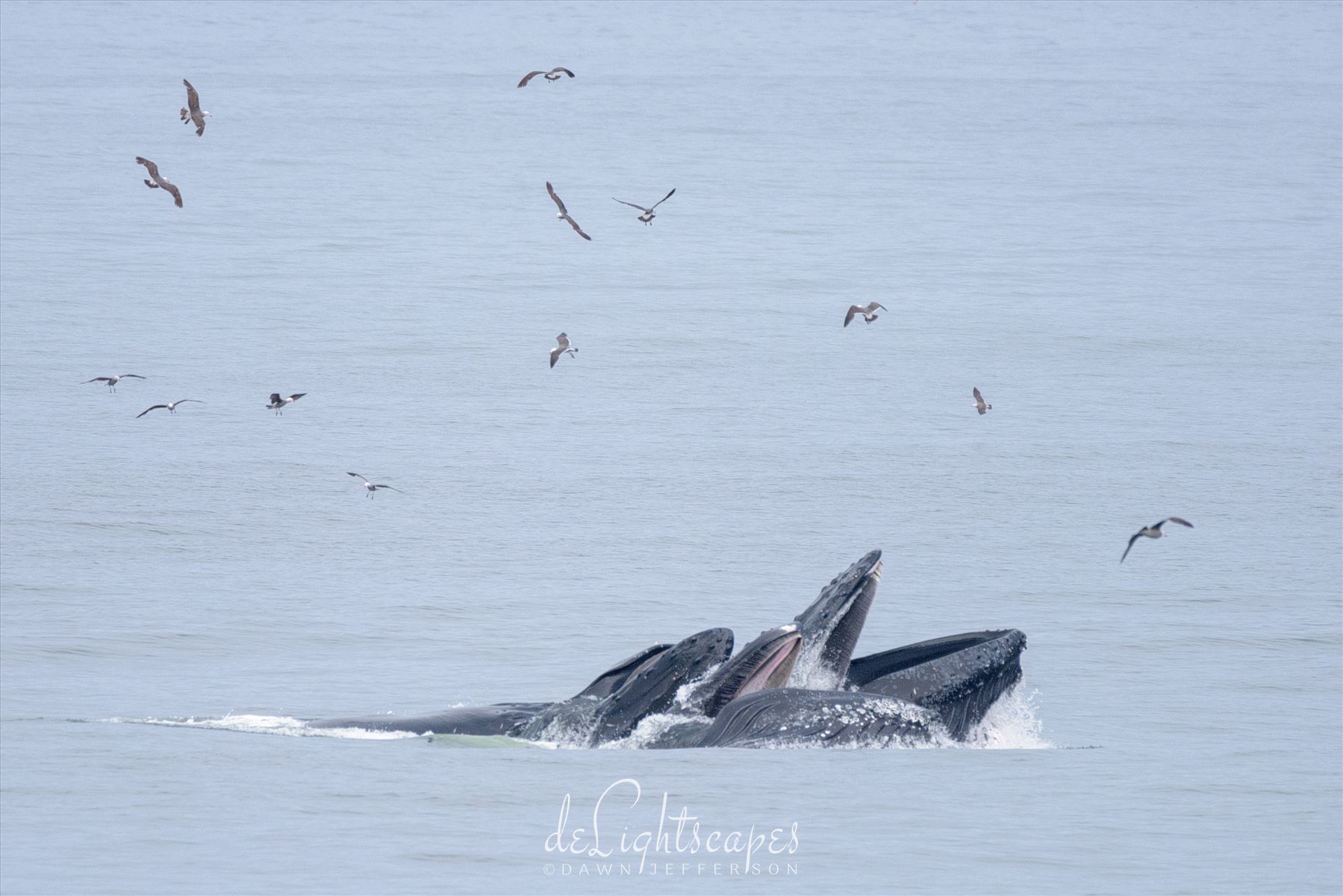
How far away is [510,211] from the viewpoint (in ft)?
207

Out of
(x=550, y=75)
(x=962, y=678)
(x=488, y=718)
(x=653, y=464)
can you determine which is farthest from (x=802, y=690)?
(x=550, y=75)

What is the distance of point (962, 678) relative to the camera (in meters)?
15.0

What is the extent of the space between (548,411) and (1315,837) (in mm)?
23320

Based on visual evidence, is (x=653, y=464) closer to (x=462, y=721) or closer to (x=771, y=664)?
(x=462, y=721)

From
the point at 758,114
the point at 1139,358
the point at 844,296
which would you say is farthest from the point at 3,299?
the point at 758,114

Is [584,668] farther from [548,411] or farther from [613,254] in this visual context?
[613,254]

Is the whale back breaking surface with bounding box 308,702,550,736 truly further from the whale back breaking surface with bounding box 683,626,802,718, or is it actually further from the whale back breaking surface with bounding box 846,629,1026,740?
the whale back breaking surface with bounding box 846,629,1026,740

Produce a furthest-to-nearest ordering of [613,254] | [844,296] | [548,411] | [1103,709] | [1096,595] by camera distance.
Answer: [613,254], [844,296], [548,411], [1096,595], [1103,709]

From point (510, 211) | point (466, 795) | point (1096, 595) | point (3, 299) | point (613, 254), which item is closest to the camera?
point (466, 795)

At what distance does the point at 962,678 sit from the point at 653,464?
56.5 ft

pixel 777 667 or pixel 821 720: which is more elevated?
pixel 777 667

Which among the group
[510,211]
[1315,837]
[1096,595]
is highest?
[1315,837]

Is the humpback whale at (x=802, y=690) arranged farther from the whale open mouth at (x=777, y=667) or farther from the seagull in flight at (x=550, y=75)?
the seagull in flight at (x=550, y=75)

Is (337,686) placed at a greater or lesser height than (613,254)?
greater
